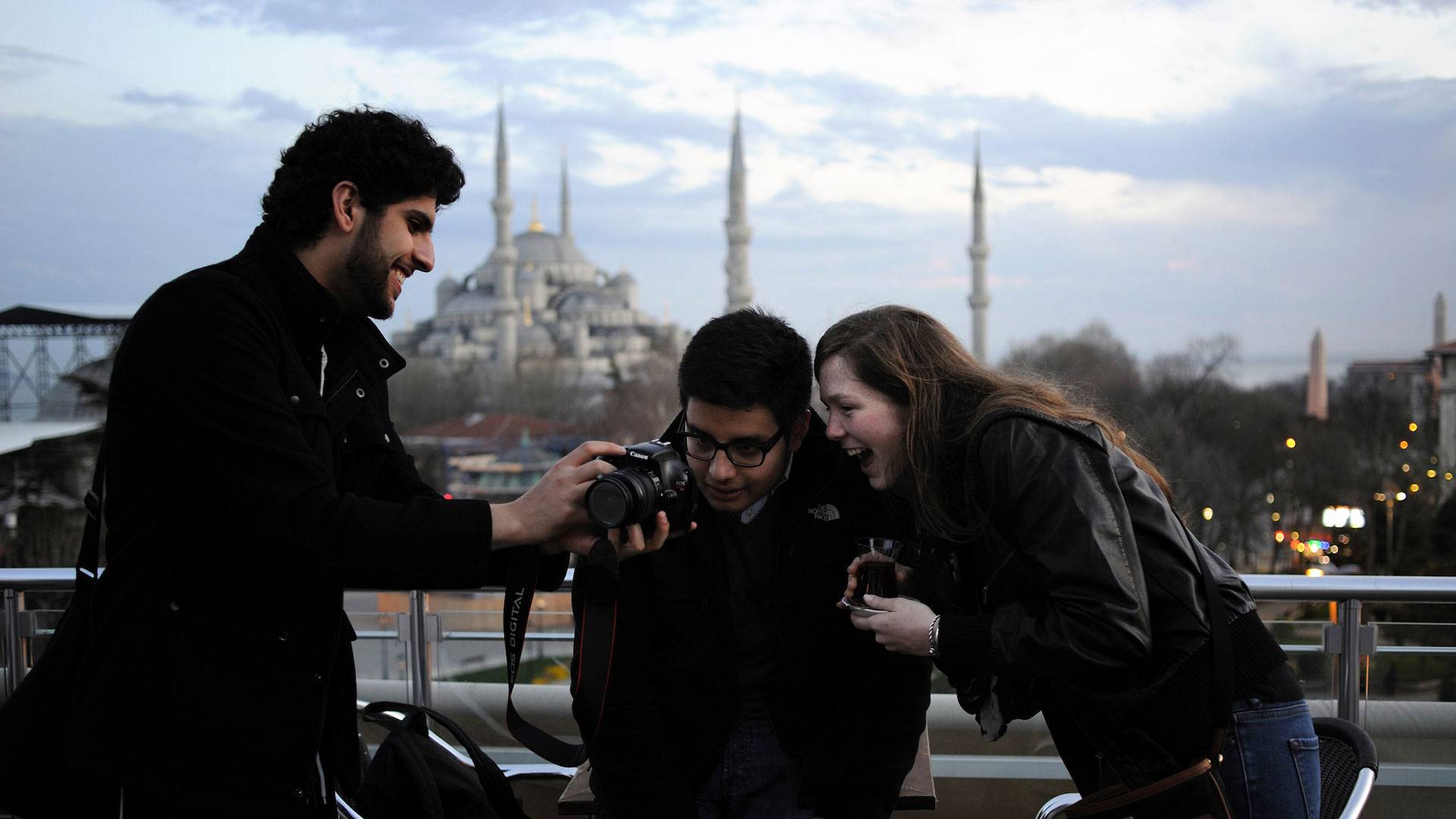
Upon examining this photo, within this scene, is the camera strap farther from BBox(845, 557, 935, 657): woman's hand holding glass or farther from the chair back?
the chair back

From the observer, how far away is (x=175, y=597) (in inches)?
63.1

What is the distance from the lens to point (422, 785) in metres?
2.02

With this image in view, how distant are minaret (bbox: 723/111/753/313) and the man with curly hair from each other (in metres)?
65.9

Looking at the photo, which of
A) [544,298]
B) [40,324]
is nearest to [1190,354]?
[40,324]

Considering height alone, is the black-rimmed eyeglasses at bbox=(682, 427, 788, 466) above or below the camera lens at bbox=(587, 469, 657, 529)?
above

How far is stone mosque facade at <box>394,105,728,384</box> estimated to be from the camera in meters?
78.2

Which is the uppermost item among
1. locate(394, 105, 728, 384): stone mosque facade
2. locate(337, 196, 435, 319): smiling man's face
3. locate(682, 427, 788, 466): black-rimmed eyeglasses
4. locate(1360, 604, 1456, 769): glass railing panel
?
locate(394, 105, 728, 384): stone mosque facade

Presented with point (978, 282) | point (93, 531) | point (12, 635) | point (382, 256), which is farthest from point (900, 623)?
point (978, 282)

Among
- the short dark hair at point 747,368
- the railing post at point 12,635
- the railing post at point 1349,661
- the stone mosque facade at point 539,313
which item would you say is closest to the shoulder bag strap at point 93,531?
the short dark hair at point 747,368

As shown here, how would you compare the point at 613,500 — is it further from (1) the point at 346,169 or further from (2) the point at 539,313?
(2) the point at 539,313

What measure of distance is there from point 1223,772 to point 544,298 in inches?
3808

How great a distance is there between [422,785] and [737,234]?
70.6 m

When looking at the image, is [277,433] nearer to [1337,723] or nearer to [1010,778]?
[1337,723]

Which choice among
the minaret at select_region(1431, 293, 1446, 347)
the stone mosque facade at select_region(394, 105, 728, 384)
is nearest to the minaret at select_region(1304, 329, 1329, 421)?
the minaret at select_region(1431, 293, 1446, 347)
